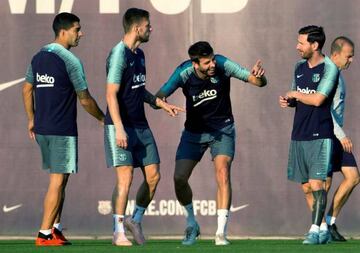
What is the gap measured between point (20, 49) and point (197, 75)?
10.0 ft

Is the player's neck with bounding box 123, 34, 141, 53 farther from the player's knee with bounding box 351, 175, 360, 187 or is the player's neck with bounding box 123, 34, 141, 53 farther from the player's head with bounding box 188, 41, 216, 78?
the player's knee with bounding box 351, 175, 360, 187

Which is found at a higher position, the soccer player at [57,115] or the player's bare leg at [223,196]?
the soccer player at [57,115]

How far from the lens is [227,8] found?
1502cm

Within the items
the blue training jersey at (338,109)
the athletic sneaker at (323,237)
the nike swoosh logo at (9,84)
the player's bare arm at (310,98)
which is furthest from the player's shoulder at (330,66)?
the nike swoosh logo at (9,84)

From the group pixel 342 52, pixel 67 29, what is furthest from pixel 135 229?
pixel 342 52

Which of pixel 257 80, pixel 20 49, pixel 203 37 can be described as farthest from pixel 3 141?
pixel 257 80

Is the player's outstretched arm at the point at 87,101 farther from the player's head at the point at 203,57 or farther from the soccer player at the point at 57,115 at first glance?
the player's head at the point at 203,57

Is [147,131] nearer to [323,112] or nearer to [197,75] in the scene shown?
[197,75]

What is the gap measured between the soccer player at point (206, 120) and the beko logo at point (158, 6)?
218 centimetres

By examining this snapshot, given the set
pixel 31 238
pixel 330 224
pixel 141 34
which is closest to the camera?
pixel 141 34

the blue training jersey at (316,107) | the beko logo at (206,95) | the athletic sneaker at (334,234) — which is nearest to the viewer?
the blue training jersey at (316,107)

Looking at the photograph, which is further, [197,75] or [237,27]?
[237,27]

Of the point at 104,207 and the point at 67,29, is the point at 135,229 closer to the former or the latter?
the point at 67,29

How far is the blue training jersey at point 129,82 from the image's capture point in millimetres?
12227
